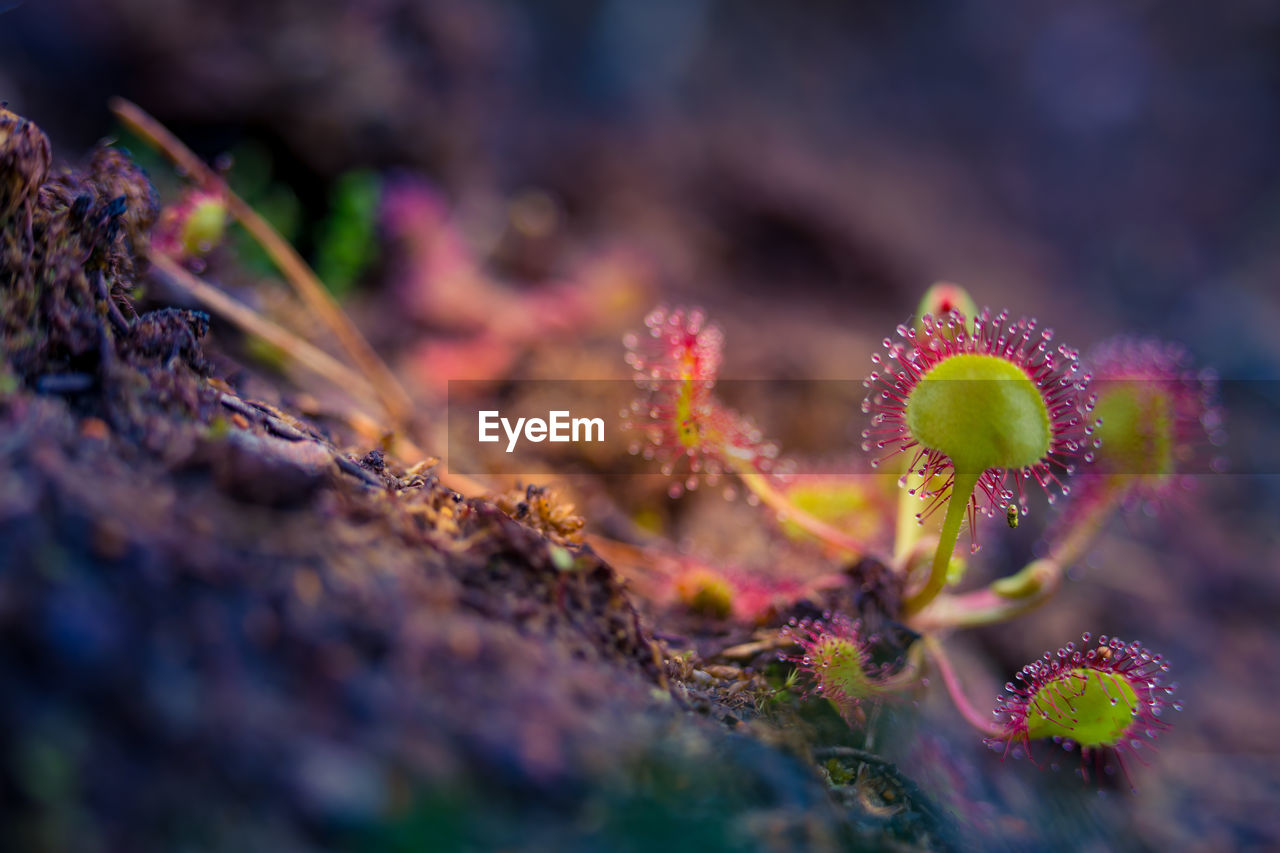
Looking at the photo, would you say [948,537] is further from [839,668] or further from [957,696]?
[957,696]

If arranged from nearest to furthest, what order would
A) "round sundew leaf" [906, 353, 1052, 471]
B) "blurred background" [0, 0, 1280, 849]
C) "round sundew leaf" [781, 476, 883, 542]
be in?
"round sundew leaf" [906, 353, 1052, 471], "round sundew leaf" [781, 476, 883, 542], "blurred background" [0, 0, 1280, 849]

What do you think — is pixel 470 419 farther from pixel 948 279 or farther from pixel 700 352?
pixel 948 279

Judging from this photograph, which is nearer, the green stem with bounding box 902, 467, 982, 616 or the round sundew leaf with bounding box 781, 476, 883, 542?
the green stem with bounding box 902, 467, 982, 616

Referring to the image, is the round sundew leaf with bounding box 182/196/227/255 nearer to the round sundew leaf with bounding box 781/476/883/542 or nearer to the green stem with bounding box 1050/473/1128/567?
the round sundew leaf with bounding box 781/476/883/542

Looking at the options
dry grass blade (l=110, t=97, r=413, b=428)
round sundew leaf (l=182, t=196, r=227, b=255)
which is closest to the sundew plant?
dry grass blade (l=110, t=97, r=413, b=428)

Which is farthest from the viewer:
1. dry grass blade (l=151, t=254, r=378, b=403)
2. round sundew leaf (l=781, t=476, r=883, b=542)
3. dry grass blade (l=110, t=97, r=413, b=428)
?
round sundew leaf (l=781, t=476, r=883, b=542)

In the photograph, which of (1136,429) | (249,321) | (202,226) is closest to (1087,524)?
(1136,429)
